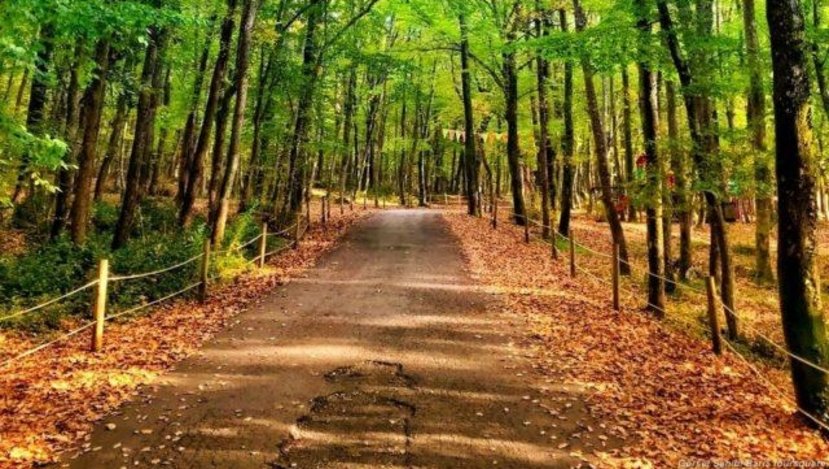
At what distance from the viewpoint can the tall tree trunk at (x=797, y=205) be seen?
6.20 meters

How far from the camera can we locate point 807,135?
6.23 metres

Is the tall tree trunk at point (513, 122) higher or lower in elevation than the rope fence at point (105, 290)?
higher

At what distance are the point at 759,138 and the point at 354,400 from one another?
11128 millimetres

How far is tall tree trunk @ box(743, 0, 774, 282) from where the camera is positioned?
32.6 feet

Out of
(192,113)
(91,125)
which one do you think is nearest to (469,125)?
(192,113)

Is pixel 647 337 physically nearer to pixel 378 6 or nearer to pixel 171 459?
pixel 171 459

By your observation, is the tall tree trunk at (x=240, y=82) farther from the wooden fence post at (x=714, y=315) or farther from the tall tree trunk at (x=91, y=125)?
the wooden fence post at (x=714, y=315)

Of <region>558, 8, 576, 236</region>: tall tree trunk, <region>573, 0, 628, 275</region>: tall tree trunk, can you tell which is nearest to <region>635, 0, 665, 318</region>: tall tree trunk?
<region>573, 0, 628, 275</region>: tall tree trunk

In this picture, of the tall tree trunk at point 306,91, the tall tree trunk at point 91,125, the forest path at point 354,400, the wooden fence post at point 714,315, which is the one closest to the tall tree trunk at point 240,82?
the tall tree trunk at point 91,125

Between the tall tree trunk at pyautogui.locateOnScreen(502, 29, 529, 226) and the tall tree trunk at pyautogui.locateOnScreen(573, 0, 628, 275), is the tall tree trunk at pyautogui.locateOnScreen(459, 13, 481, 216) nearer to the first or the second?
the tall tree trunk at pyautogui.locateOnScreen(502, 29, 529, 226)

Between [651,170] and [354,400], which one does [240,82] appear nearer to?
[651,170]

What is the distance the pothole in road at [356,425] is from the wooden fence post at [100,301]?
139 inches

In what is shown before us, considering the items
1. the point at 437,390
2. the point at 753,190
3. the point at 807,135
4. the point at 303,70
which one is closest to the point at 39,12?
the point at 437,390

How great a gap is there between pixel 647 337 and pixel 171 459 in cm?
813
